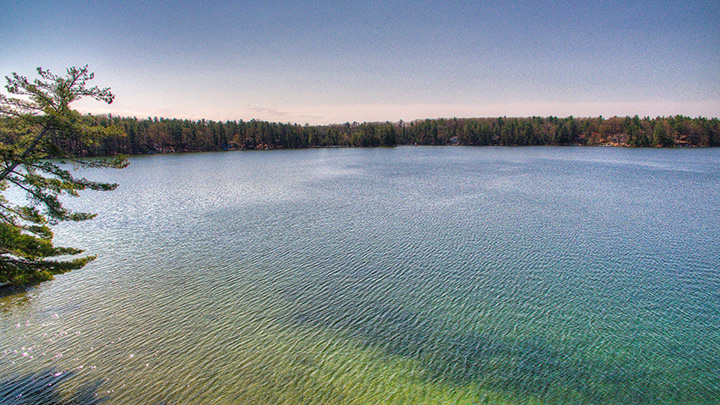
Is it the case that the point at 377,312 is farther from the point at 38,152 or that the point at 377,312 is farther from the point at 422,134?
the point at 422,134

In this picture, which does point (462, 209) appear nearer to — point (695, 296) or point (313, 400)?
point (695, 296)

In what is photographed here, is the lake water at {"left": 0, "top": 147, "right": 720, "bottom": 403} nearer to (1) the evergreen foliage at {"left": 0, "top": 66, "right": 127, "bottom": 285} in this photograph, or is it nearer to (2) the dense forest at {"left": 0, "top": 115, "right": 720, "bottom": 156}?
(1) the evergreen foliage at {"left": 0, "top": 66, "right": 127, "bottom": 285}

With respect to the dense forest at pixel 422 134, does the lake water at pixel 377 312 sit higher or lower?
lower

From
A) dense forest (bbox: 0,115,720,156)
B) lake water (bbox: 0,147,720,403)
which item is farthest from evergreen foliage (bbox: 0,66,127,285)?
dense forest (bbox: 0,115,720,156)

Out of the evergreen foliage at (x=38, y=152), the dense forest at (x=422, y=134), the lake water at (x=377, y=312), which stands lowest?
the lake water at (x=377, y=312)

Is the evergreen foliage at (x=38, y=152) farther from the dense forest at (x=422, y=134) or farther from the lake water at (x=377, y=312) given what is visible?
the dense forest at (x=422, y=134)

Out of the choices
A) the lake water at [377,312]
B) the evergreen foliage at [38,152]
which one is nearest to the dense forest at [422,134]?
the lake water at [377,312]
